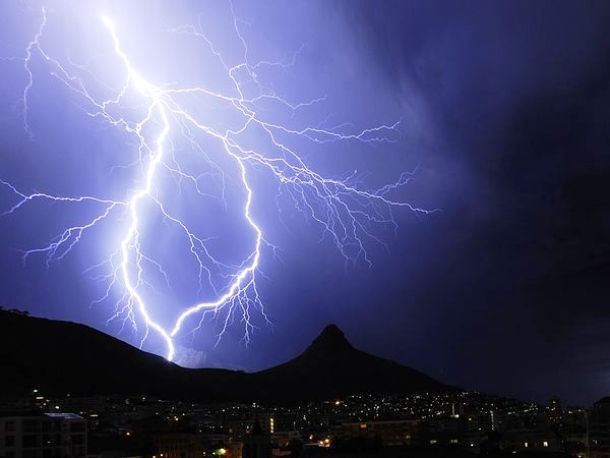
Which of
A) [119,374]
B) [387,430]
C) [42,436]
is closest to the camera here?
[42,436]

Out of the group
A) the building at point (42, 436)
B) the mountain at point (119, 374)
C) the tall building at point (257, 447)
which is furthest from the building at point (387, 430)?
the mountain at point (119, 374)

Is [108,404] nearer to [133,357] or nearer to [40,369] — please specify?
[40,369]

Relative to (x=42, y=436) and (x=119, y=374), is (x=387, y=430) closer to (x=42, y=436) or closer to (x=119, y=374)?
(x=42, y=436)

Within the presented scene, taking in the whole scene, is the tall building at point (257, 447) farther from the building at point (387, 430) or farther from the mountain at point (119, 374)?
the mountain at point (119, 374)

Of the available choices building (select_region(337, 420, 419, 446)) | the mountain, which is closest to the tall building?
building (select_region(337, 420, 419, 446))

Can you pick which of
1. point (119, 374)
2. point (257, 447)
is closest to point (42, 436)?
point (257, 447)

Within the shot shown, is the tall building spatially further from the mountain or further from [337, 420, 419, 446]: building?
the mountain
